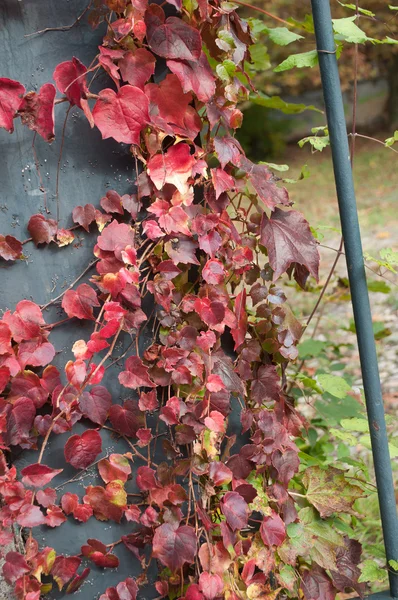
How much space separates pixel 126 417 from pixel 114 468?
118 millimetres

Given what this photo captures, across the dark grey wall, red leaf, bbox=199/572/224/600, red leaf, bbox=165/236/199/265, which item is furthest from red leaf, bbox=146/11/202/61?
red leaf, bbox=199/572/224/600

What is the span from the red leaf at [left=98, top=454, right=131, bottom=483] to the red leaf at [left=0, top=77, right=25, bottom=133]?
29.1 inches

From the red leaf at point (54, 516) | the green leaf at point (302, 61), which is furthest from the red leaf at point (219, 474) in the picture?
the green leaf at point (302, 61)

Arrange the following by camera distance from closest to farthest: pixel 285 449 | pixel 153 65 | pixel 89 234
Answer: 1. pixel 153 65
2. pixel 89 234
3. pixel 285 449

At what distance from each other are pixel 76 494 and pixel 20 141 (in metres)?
0.79

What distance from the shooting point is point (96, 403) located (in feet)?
4.59

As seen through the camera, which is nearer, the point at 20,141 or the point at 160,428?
the point at 20,141

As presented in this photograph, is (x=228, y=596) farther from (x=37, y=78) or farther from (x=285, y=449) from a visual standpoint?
(x=37, y=78)

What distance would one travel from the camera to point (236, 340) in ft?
4.86

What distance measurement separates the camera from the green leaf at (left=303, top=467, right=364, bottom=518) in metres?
1.65

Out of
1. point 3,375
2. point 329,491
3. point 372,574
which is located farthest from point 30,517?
point 372,574

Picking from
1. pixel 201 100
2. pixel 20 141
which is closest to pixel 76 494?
pixel 20 141

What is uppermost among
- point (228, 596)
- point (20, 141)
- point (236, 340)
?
point (20, 141)

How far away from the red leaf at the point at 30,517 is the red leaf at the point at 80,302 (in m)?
0.41
